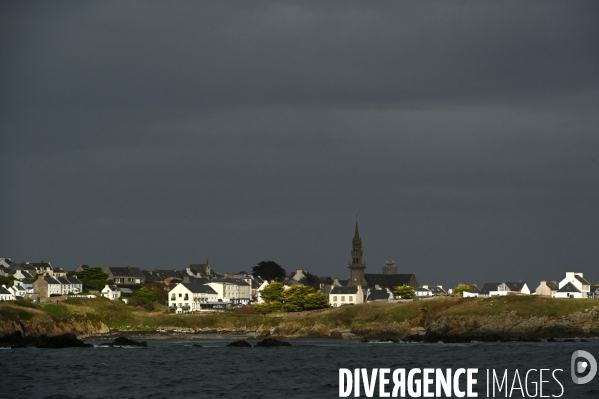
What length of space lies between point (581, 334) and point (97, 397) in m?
69.3

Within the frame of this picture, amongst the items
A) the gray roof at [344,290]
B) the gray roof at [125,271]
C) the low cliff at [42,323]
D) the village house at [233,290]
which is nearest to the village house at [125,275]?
the gray roof at [125,271]

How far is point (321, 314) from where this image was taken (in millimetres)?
122375

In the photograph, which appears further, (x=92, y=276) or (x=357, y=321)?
(x=92, y=276)

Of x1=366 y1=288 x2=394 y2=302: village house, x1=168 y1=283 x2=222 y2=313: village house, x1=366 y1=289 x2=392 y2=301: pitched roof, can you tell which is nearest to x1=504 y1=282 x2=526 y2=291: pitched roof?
x1=366 y1=288 x2=394 y2=302: village house

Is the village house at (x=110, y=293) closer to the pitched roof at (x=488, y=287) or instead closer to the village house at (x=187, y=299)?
the village house at (x=187, y=299)

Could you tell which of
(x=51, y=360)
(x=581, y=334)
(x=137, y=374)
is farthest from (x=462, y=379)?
(x=581, y=334)

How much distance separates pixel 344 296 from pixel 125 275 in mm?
58337

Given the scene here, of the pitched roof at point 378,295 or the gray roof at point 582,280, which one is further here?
the pitched roof at point 378,295

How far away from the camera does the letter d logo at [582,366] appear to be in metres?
56.4

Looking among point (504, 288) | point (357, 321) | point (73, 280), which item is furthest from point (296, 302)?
point (73, 280)

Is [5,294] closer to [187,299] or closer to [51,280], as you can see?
[51,280]

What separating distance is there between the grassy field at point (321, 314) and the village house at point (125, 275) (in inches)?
2379

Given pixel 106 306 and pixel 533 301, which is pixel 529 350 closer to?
pixel 533 301

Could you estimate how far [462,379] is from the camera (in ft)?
189
